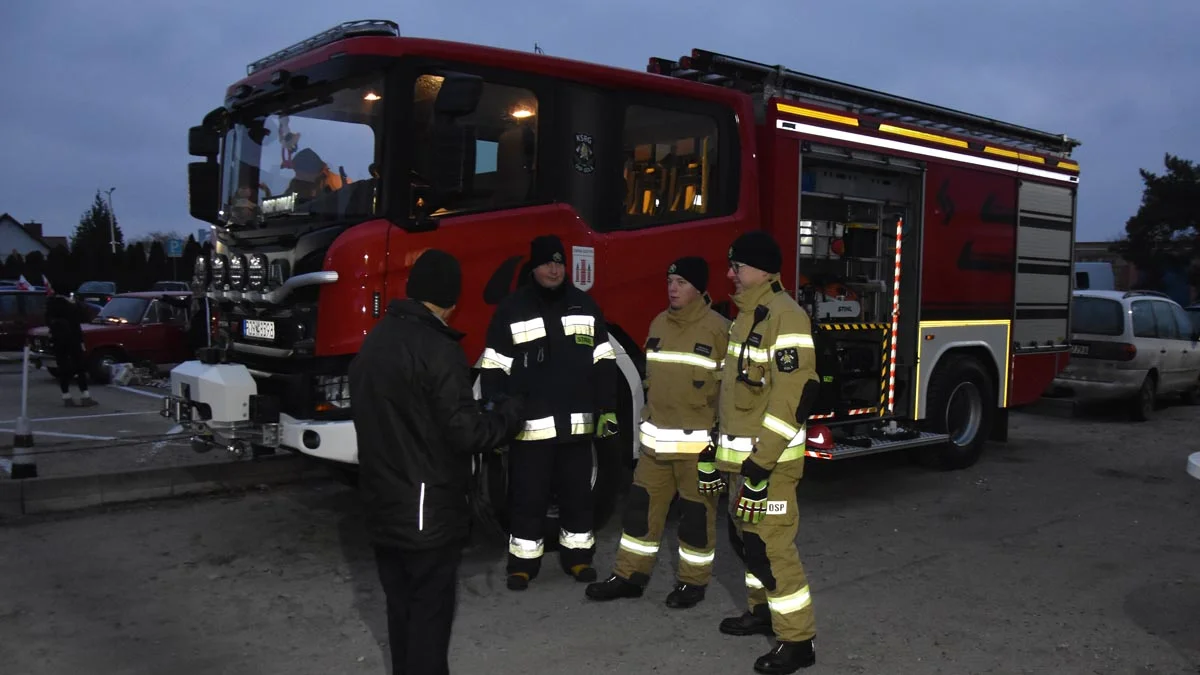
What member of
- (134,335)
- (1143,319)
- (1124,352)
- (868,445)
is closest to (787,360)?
(868,445)

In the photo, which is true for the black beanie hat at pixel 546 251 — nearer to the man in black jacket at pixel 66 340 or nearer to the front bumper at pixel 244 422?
the front bumper at pixel 244 422

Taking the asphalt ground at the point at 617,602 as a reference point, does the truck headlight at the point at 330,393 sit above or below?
above

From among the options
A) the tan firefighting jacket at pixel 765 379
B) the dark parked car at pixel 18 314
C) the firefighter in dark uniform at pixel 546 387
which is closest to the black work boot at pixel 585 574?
the firefighter in dark uniform at pixel 546 387

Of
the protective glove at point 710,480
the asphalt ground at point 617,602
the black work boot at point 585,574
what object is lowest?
the asphalt ground at point 617,602

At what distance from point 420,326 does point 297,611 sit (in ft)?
7.86

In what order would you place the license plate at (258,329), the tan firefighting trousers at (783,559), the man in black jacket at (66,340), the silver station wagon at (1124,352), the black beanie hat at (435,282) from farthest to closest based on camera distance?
1. the man in black jacket at (66,340)
2. the silver station wagon at (1124,352)
3. the license plate at (258,329)
4. the tan firefighting trousers at (783,559)
5. the black beanie hat at (435,282)

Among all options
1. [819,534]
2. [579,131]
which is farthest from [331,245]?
[819,534]

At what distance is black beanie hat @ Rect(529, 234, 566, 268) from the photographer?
514 centimetres

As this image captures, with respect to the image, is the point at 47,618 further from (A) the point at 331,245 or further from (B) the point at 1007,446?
(B) the point at 1007,446

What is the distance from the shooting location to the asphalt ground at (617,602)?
172 inches

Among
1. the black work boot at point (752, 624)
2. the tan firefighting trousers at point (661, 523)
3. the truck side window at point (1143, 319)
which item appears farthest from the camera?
the truck side window at point (1143, 319)

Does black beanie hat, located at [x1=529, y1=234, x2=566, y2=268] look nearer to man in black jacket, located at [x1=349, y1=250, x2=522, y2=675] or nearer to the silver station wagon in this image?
man in black jacket, located at [x1=349, y1=250, x2=522, y2=675]

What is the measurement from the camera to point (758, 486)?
13.2 ft

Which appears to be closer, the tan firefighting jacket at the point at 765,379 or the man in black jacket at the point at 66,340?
the tan firefighting jacket at the point at 765,379
